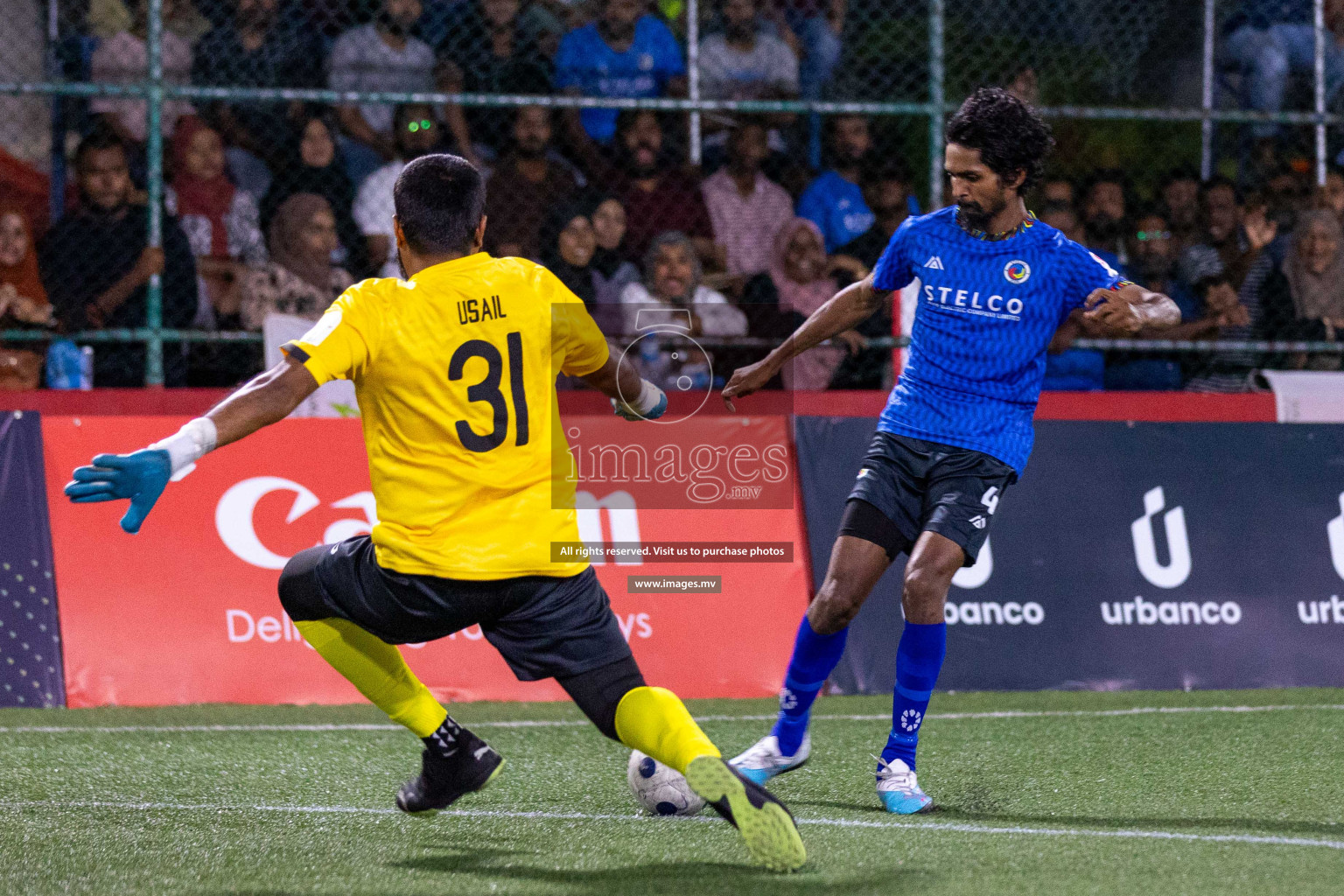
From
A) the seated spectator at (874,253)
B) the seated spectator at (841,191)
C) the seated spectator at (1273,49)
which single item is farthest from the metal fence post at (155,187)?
the seated spectator at (1273,49)

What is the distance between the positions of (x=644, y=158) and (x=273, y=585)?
12.1 ft

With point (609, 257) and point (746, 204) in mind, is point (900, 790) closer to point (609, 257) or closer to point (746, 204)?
point (609, 257)

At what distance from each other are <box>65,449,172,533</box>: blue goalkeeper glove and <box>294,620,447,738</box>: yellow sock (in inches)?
32.4

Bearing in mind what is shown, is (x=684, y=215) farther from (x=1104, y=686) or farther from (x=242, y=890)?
(x=242, y=890)

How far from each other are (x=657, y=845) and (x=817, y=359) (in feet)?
15.7

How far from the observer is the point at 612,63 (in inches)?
369

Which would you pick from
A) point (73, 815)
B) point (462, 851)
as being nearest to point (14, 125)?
point (73, 815)

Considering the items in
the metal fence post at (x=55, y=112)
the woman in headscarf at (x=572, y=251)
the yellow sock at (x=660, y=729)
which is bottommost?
the yellow sock at (x=660, y=729)

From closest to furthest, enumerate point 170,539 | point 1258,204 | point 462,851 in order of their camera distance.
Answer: point 462,851 → point 170,539 → point 1258,204

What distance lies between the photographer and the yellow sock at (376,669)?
4.04m

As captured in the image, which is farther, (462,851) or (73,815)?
(73,815)

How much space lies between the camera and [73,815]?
439 centimetres

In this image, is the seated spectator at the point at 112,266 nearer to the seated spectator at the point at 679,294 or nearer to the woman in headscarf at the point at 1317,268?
the seated spectator at the point at 679,294

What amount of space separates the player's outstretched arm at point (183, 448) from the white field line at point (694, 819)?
1438mm
